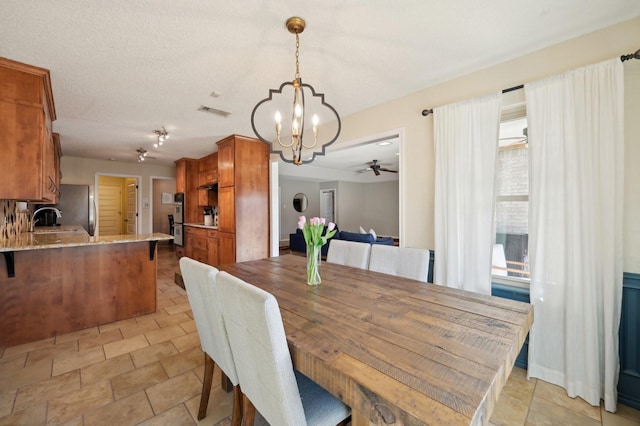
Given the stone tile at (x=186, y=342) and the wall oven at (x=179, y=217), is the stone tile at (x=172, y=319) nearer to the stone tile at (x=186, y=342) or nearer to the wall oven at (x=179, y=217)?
the stone tile at (x=186, y=342)

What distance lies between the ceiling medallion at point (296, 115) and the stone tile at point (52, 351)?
2.53 m

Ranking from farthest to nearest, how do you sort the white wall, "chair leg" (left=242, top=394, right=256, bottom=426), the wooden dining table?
the white wall, "chair leg" (left=242, top=394, right=256, bottom=426), the wooden dining table

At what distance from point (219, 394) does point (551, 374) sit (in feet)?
7.59

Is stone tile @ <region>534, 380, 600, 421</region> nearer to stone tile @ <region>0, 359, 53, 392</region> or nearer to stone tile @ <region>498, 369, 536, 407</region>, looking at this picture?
stone tile @ <region>498, 369, 536, 407</region>

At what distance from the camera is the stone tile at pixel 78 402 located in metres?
1.62

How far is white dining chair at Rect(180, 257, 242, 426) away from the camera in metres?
1.29

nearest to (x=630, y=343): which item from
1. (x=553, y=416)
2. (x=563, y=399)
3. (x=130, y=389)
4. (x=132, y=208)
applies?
(x=563, y=399)

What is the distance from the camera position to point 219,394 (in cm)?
183

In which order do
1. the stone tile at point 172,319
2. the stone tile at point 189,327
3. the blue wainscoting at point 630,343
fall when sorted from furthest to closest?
the stone tile at point 172,319 → the stone tile at point 189,327 → the blue wainscoting at point 630,343

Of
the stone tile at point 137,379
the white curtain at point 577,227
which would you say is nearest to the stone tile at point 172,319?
the stone tile at point 137,379

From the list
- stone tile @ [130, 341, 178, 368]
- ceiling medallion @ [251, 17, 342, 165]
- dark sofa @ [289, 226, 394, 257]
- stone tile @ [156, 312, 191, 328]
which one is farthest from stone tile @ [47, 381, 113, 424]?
dark sofa @ [289, 226, 394, 257]

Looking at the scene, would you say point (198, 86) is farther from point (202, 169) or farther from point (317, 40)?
point (202, 169)

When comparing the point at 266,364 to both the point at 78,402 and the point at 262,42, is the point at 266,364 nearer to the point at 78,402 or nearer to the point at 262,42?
the point at 78,402

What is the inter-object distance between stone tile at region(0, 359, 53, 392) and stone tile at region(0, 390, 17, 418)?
0.06 meters
